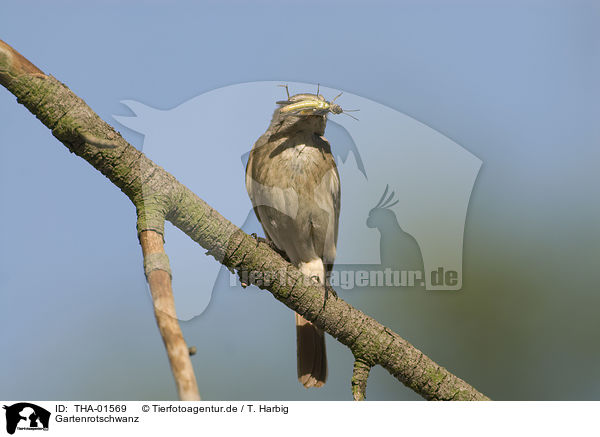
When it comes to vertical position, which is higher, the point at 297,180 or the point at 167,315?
the point at 297,180

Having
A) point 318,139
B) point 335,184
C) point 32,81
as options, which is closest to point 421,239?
point 335,184

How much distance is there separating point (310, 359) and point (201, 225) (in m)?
1.91

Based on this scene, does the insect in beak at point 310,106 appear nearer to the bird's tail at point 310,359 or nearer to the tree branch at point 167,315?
the bird's tail at point 310,359

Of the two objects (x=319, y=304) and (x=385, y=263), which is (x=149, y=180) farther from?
(x=385, y=263)

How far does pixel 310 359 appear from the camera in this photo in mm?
3945

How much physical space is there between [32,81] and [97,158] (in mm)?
345

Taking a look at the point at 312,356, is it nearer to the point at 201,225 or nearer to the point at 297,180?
the point at 297,180

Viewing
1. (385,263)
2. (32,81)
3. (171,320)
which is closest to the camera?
(171,320)

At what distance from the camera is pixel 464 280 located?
3682mm

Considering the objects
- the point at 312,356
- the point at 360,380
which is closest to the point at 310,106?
the point at 360,380

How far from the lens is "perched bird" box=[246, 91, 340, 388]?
348 centimetres

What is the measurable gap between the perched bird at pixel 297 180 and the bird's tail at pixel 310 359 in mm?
43

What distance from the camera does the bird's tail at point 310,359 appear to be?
3916 mm
